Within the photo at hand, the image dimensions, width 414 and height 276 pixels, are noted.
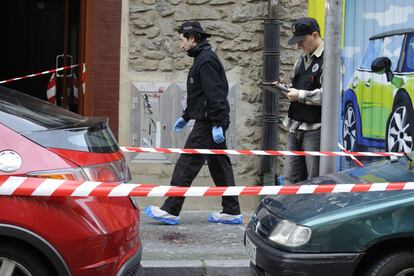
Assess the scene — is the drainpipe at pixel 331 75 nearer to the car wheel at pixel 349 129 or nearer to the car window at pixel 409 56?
the car window at pixel 409 56

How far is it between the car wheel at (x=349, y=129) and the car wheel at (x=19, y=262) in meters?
→ 5.29

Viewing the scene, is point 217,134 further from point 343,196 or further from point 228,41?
point 343,196

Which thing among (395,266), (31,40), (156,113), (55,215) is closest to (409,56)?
(156,113)

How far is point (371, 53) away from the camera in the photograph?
7.95m

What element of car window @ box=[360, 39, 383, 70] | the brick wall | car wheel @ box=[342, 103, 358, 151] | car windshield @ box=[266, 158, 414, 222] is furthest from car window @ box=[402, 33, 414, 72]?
the brick wall

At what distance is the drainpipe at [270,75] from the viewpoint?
7.86 m

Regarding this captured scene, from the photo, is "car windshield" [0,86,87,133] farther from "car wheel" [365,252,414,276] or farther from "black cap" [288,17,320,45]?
"black cap" [288,17,320,45]

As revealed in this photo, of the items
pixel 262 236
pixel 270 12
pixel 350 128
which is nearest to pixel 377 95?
pixel 350 128

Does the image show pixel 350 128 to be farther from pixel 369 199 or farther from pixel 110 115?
pixel 369 199

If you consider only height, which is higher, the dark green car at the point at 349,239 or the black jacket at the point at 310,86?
the black jacket at the point at 310,86

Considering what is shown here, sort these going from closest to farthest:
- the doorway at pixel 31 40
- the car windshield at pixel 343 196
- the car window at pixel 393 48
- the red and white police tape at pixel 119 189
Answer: the red and white police tape at pixel 119 189
the car windshield at pixel 343 196
the car window at pixel 393 48
the doorway at pixel 31 40

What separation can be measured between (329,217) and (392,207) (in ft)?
1.23

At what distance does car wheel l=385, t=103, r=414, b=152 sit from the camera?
755cm

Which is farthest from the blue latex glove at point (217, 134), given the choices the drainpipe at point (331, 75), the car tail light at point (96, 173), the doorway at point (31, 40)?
the doorway at point (31, 40)
